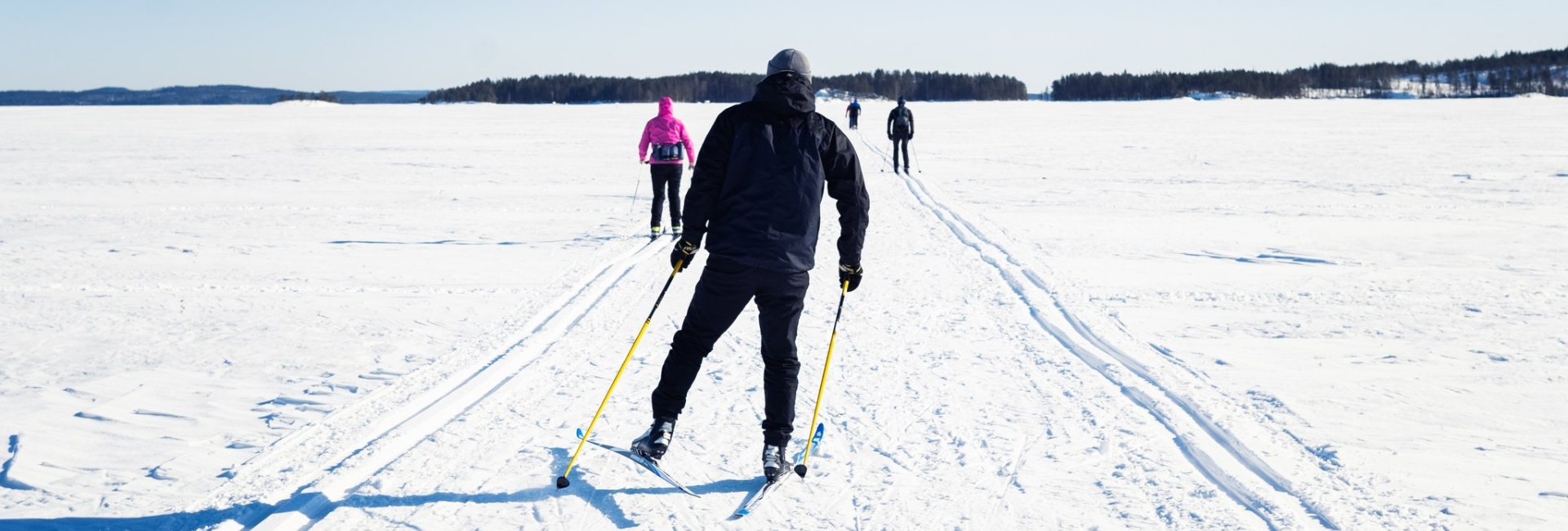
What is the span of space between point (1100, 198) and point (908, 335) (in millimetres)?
8526

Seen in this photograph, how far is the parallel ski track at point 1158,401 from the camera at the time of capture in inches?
127

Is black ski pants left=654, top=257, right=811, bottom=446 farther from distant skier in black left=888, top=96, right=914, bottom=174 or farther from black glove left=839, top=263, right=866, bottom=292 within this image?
distant skier in black left=888, top=96, right=914, bottom=174

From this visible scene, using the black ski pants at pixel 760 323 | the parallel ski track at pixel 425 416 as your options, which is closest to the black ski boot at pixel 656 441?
the black ski pants at pixel 760 323

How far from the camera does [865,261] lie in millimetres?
8000

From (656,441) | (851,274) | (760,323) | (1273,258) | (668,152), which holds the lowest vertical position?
(1273,258)

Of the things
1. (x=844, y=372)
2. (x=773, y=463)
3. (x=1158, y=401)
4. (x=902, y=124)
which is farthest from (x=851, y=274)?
(x=902, y=124)

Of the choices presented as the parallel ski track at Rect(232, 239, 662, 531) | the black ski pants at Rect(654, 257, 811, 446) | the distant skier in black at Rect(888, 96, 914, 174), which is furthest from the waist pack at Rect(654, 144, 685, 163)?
the distant skier in black at Rect(888, 96, 914, 174)

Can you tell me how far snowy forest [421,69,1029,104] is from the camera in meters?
141

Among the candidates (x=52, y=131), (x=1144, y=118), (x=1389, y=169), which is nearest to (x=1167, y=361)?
(x=1389, y=169)

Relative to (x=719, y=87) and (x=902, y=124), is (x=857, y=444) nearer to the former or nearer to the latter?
(x=902, y=124)

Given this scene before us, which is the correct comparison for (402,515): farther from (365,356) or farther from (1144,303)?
(1144,303)

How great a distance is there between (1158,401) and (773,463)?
187cm

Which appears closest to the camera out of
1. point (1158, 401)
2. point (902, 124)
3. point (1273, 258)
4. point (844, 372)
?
point (1158, 401)

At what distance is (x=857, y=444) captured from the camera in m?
3.81
